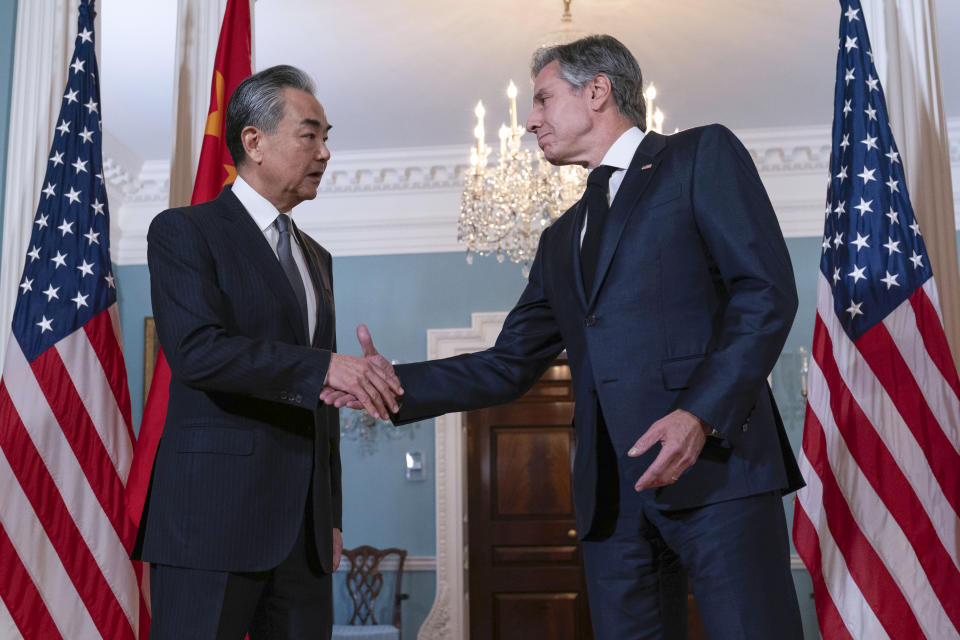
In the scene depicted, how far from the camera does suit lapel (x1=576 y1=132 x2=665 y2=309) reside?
181 centimetres

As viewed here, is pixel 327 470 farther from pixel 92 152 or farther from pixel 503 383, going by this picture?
pixel 92 152

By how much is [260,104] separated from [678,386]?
121 centimetres

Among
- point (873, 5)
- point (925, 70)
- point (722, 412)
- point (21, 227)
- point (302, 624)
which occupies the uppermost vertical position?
point (873, 5)

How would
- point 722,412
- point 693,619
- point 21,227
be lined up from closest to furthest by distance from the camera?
point 722,412 → point 21,227 → point 693,619

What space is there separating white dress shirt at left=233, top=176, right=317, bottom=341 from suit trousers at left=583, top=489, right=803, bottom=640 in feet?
2.75

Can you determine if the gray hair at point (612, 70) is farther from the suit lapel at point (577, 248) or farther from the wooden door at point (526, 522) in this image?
the wooden door at point (526, 522)

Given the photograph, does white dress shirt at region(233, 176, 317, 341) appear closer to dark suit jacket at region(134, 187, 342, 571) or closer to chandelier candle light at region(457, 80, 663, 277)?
dark suit jacket at region(134, 187, 342, 571)

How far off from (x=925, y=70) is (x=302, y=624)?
2.85 metres

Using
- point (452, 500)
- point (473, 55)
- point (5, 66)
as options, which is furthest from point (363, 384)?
point (452, 500)

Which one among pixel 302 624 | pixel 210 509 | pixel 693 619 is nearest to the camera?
pixel 210 509

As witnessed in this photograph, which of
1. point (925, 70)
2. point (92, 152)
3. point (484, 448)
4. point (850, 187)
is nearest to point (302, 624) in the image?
point (92, 152)

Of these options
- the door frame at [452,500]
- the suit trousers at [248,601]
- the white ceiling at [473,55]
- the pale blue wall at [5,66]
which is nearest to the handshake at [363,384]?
the suit trousers at [248,601]

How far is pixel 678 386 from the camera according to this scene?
170 centimetres

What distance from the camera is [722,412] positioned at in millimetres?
1585
